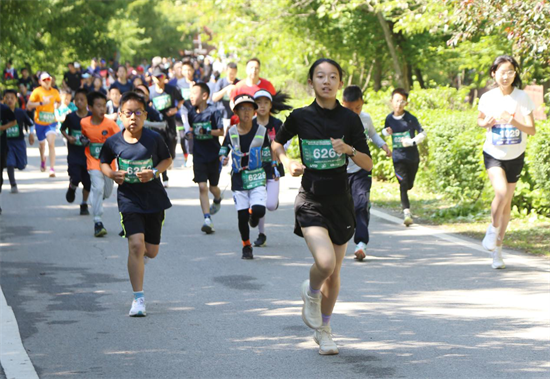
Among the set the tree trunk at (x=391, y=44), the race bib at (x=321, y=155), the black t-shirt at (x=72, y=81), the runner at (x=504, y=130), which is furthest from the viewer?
the black t-shirt at (x=72, y=81)

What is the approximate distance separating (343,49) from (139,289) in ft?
57.1

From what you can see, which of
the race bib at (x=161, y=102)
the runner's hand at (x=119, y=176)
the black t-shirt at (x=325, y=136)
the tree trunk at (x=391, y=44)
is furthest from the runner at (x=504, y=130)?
the tree trunk at (x=391, y=44)

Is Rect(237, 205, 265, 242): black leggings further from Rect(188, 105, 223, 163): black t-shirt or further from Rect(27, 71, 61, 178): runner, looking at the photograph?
Rect(27, 71, 61, 178): runner

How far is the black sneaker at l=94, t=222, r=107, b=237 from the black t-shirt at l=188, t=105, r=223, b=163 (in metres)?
1.50

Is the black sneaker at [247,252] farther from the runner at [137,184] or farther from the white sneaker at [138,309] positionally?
the white sneaker at [138,309]

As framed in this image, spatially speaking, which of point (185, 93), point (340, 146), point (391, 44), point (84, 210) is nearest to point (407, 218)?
point (84, 210)

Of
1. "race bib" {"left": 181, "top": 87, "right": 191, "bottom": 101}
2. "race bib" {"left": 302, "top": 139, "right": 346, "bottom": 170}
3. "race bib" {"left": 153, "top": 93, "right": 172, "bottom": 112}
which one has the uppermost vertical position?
"race bib" {"left": 181, "top": 87, "right": 191, "bottom": 101}

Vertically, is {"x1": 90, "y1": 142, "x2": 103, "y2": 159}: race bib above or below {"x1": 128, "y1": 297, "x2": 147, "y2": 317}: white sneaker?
above

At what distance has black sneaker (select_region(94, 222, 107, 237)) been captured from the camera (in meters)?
11.6

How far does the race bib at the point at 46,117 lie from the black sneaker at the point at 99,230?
766 cm

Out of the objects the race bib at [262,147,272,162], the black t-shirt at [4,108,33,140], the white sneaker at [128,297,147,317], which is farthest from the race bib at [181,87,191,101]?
the white sneaker at [128,297,147,317]

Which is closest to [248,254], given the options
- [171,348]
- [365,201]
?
[365,201]

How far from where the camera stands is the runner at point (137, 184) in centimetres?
755

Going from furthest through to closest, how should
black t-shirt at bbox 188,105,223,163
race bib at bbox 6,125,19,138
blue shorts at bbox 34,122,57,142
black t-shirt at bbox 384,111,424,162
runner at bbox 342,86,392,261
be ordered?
blue shorts at bbox 34,122,57,142 < race bib at bbox 6,125,19,138 < black t-shirt at bbox 188,105,223,163 < black t-shirt at bbox 384,111,424,162 < runner at bbox 342,86,392,261
